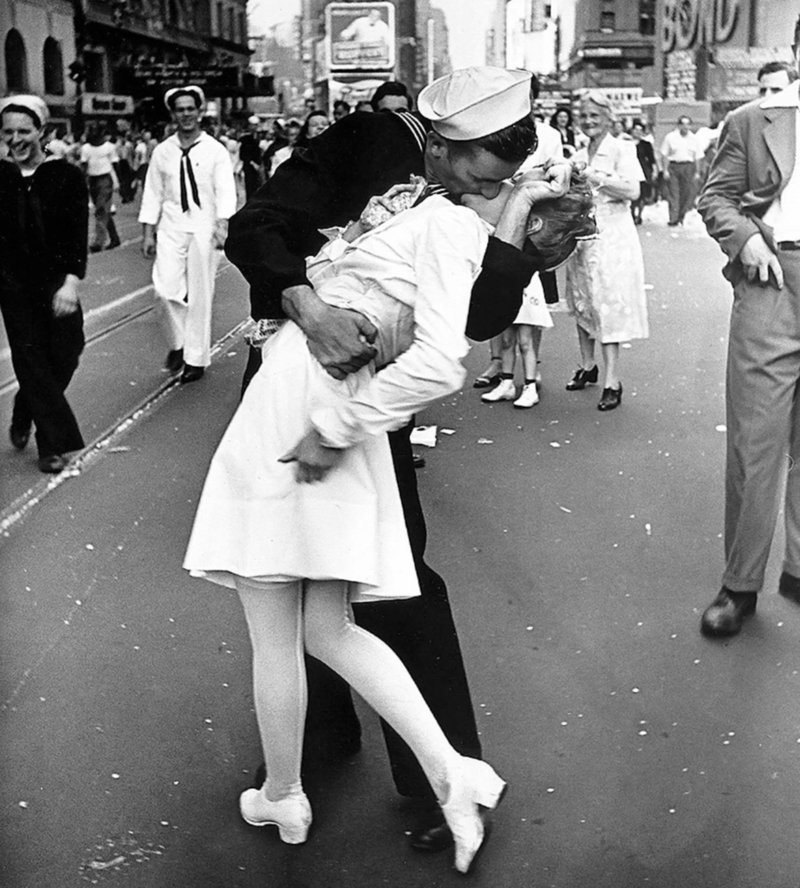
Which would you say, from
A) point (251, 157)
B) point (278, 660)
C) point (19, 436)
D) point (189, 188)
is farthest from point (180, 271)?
point (251, 157)

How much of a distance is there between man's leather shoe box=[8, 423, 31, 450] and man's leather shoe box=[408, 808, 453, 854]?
12.1 feet

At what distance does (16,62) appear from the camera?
9.37 feet

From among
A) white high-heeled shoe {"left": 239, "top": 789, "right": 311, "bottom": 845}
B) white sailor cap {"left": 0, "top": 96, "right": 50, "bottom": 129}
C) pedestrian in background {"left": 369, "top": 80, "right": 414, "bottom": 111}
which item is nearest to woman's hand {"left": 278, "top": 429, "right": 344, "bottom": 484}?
white high-heeled shoe {"left": 239, "top": 789, "right": 311, "bottom": 845}

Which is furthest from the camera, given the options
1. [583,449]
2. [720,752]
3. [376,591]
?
[583,449]

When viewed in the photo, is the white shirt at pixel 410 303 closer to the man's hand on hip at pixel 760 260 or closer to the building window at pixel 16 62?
the building window at pixel 16 62

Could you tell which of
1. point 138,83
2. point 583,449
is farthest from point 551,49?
point 583,449

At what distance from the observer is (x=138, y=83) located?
5047 millimetres

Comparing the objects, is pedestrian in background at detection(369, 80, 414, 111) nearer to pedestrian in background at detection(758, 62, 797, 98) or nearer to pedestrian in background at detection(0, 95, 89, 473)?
pedestrian in background at detection(758, 62, 797, 98)

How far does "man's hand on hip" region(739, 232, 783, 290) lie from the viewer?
3.50 m

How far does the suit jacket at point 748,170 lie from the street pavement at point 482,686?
42.7 inches

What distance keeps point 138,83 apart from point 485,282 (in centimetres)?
321

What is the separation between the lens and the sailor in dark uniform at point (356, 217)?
2.22 metres

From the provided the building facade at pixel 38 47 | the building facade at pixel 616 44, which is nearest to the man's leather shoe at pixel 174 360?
the building facade at pixel 38 47

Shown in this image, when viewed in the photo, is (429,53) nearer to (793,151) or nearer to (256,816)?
(793,151)
